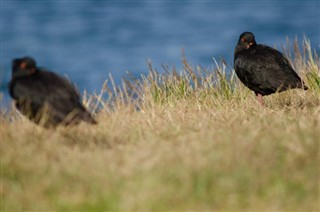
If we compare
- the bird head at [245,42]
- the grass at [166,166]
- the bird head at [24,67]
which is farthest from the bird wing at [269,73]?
the bird head at [24,67]

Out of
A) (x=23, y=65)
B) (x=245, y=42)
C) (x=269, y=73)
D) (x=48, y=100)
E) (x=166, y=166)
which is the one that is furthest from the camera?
(x=245, y=42)

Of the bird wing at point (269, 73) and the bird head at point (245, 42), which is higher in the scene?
the bird head at point (245, 42)

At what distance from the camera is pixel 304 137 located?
235 inches

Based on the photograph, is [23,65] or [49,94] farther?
[23,65]

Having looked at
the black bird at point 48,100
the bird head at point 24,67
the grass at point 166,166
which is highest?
the bird head at point 24,67

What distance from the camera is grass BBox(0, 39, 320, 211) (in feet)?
16.4

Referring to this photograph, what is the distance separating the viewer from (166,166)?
5359 mm

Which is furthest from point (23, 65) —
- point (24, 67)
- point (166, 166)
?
point (166, 166)

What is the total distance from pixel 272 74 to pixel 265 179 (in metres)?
3.88

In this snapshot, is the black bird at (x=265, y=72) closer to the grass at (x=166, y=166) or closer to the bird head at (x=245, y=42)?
the bird head at (x=245, y=42)

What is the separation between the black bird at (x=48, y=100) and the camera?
20.9ft

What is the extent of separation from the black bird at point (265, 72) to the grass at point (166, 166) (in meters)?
1.41

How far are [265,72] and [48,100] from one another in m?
3.49

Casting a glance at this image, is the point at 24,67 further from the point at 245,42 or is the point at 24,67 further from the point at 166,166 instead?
the point at 245,42
